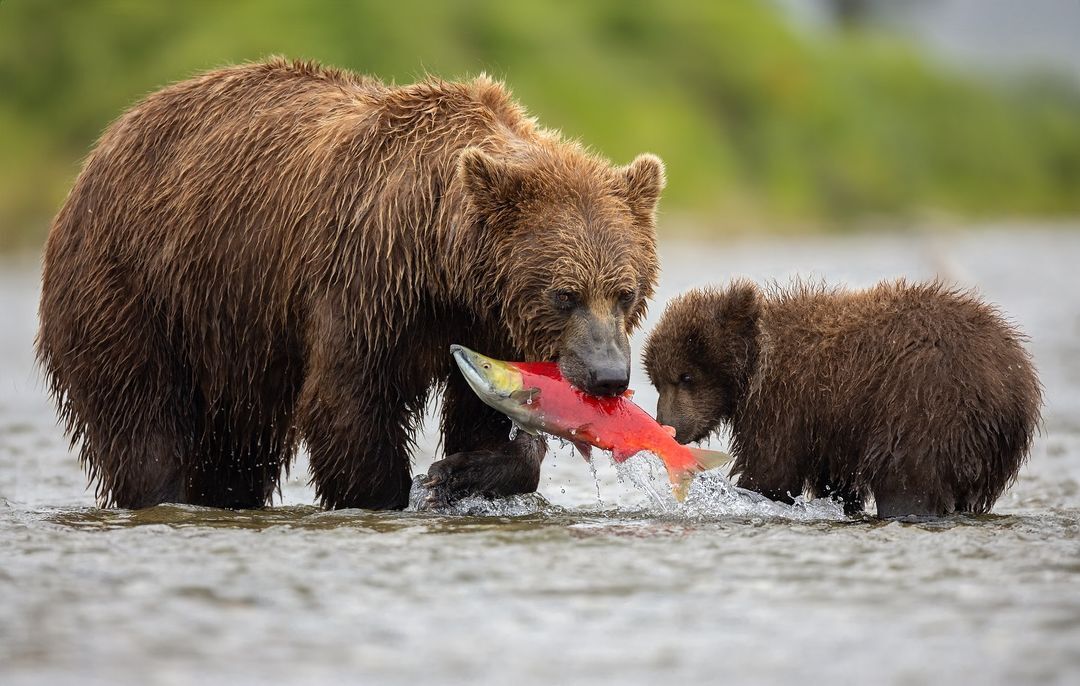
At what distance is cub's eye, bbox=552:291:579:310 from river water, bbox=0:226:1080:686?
98 centimetres

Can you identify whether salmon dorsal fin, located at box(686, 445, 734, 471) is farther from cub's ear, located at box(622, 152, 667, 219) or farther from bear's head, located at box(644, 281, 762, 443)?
cub's ear, located at box(622, 152, 667, 219)

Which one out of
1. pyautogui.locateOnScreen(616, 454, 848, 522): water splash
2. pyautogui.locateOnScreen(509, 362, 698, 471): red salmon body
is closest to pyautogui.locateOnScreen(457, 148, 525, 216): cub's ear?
pyautogui.locateOnScreen(509, 362, 698, 471): red salmon body

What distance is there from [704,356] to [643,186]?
103cm

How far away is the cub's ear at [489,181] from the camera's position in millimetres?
7090

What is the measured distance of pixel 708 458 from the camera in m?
7.40

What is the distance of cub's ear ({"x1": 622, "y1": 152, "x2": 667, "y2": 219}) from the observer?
747 cm

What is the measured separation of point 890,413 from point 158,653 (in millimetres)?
3721

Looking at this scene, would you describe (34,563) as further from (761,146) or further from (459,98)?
(761,146)

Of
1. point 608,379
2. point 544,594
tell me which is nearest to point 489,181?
point 608,379

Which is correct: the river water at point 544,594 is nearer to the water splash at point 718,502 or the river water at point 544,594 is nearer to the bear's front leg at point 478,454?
the water splash at point 718,502

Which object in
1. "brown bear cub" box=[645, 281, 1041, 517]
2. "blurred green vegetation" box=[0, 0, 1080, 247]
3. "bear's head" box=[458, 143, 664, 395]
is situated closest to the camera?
"bear's head" box=[458, 143, 664, 395]

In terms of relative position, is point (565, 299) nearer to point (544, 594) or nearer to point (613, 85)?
point (544, 594)

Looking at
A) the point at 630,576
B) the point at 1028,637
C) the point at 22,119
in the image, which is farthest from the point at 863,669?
the point at 22,119

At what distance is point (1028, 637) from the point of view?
16.8ft
